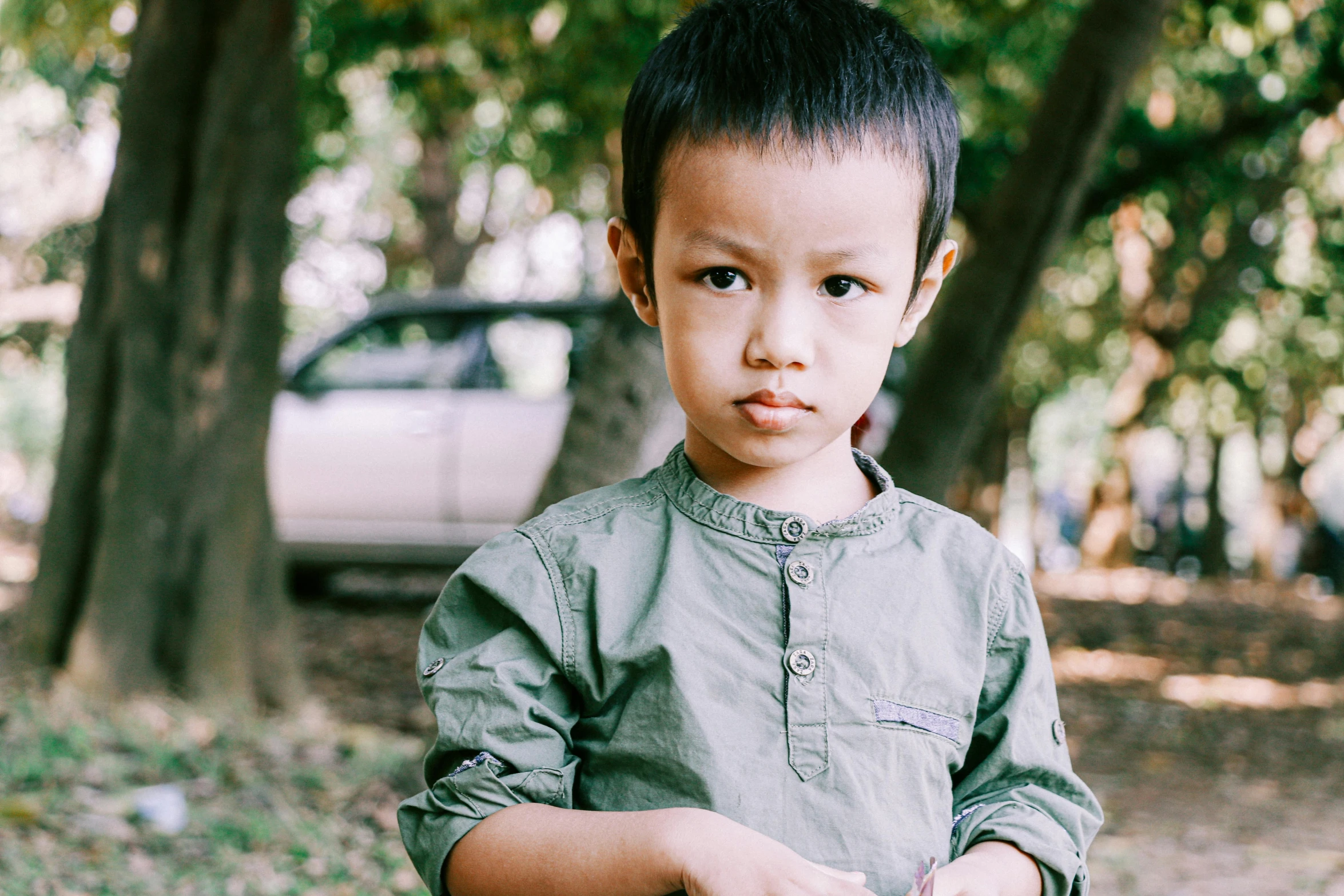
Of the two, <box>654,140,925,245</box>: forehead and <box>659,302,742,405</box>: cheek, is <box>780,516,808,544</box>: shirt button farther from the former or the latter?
<box>654,140,925,245</box>: forehead

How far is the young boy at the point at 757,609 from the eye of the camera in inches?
49.6

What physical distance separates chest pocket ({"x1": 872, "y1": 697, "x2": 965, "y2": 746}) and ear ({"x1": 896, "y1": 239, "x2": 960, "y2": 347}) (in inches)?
16.4

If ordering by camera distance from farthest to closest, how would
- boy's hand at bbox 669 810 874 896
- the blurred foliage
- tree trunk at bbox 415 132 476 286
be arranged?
1. tree trunk at bbox 415 132 476 286
2. the blurred foliage
3. boy's hand at bbox 669 810 874 896

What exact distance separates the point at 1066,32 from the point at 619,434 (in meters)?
4.15

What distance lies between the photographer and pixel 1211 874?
3865 mm

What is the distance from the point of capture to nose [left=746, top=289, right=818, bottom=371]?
1265mm

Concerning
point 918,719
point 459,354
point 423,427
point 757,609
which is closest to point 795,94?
point 757,609

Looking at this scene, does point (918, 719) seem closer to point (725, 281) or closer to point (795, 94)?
point (725, 281)

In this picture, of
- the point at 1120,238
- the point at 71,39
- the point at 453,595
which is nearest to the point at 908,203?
the point at 453,595

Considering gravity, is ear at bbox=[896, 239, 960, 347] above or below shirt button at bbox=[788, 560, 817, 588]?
above

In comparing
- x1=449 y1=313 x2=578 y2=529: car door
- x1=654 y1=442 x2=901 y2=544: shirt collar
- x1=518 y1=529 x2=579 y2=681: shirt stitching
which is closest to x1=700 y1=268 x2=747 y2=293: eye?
x1=654 y1=442 x2=901 y2=544: shirt collar

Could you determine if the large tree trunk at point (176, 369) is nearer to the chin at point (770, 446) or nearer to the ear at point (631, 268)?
the ear at point (631, 268)

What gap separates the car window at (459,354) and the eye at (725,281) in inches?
223

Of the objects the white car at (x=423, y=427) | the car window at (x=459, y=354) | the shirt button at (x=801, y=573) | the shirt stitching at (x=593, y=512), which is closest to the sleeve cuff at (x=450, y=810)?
the shirt stitching at (x=593, y=512)
